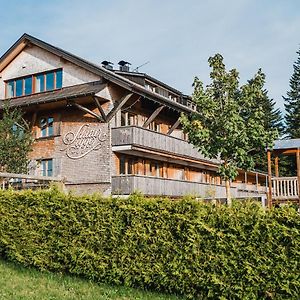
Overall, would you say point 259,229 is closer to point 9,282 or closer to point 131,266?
point 131,266

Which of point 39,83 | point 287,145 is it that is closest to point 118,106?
point 39,83

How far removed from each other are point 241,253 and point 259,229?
0.52m

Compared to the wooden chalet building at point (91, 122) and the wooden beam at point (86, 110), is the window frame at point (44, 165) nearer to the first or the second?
the wooden chalet building at point (91, 122)

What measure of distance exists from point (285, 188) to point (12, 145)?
13.2 meters

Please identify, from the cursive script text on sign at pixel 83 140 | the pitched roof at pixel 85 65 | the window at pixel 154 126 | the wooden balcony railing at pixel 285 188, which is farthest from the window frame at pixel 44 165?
the wooden balcony railing at pixel 285 188

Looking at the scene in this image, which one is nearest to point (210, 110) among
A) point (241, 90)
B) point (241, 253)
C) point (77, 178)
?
point (241, 90)

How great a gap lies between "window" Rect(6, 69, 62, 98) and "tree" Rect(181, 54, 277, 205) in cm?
975

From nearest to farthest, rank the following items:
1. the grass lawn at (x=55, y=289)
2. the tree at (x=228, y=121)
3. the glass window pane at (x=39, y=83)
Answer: the grass lawn at (x=55, y=289)
the tree at (x=228, y=121)
the glass window pane at (x=39, y=83)

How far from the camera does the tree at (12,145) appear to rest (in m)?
21.1

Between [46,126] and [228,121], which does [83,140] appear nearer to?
[46,126]

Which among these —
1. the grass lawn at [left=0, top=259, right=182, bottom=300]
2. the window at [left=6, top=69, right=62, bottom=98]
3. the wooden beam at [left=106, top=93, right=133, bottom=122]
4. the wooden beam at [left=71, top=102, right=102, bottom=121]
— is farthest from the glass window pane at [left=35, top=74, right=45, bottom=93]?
the grass lawn at [left=0, top=259, right=182, bottom=300]

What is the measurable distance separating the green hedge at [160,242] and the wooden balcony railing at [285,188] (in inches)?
502

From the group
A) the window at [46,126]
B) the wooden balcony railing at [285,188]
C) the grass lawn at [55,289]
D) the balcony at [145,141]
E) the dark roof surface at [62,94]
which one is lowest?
the grass lawn at [55,289]

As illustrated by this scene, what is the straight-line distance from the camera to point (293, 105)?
5119cm
